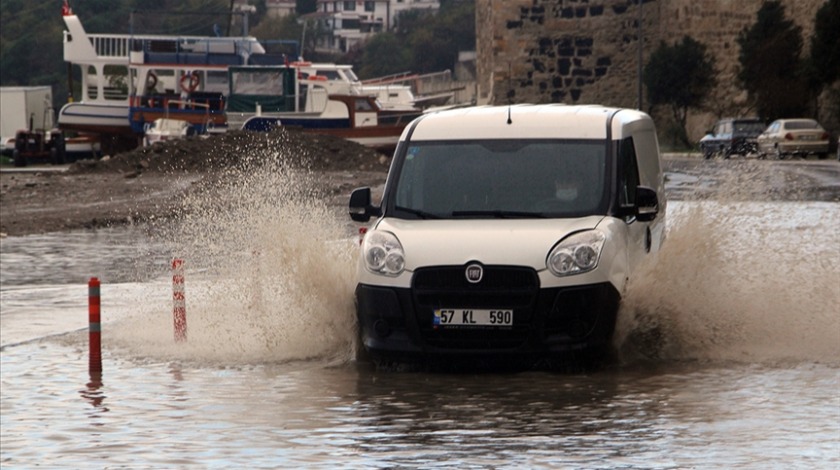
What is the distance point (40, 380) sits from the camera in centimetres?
1196

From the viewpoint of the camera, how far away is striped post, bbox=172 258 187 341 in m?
13.1

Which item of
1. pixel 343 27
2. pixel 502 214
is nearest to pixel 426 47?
pixel 343 27

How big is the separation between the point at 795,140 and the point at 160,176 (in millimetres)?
19598

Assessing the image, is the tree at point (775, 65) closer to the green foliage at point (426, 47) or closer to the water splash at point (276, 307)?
the water splash at point (276, 307)

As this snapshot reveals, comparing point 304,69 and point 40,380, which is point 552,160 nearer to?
Result: point 40,380

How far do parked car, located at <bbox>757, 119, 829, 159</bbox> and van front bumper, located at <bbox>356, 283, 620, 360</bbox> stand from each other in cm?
4369

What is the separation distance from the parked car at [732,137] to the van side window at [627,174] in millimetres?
45600

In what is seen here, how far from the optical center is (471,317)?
1091 cm

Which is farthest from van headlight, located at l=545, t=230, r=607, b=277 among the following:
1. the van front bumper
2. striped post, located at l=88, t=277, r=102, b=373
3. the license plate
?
striped post, located at l=88, t=277, r=102, b=373

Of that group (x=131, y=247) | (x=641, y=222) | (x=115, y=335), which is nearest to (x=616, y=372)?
(x=641, y=222)

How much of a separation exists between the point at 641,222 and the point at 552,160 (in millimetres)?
749

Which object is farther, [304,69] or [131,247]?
[304,69]

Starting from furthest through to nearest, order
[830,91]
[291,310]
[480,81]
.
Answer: [480,81], [830,91], [291,310]

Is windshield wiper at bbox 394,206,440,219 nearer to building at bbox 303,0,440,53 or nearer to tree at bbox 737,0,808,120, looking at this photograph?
tree at bbox 737,0,808,120
